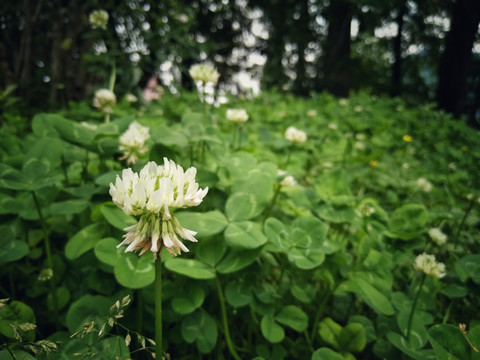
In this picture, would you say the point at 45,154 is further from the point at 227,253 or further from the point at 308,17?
the point at 308,17

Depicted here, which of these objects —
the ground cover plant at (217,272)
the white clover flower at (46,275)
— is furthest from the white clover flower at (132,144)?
the white clover flower at (46,275)

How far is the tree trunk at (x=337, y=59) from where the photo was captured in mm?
7371

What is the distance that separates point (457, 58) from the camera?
739cm

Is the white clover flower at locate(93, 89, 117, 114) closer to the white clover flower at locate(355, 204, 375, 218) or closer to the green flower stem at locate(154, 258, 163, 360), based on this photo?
the green flower stem at locate(154, 258, 163, 360)

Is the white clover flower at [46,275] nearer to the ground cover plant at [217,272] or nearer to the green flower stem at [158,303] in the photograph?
the ground cover plant at [217,272]

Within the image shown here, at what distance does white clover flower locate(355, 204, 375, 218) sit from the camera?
1.65 meters

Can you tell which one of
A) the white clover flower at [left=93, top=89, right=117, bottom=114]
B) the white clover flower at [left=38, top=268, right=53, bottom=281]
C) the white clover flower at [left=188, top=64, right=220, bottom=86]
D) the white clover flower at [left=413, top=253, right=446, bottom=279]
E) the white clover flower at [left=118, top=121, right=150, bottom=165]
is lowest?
the white clover flower at [left=38, top=268, right=53, bottom=281]

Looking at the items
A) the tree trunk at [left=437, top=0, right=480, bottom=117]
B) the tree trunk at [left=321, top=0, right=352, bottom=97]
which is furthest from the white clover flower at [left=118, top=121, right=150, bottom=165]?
the tree trunk at [left=437, top=0, right=480, bottom=117]

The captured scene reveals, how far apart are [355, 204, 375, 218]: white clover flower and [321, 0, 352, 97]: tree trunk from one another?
6.49 meters

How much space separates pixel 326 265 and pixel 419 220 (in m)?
0.55

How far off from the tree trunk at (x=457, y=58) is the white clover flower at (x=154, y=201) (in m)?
8.65

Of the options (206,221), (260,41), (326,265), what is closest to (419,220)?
(326,265)

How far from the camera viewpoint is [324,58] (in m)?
7.76

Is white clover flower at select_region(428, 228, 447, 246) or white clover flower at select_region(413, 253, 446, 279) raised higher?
white clover flower at select_region(413, 253, 446, 279)
